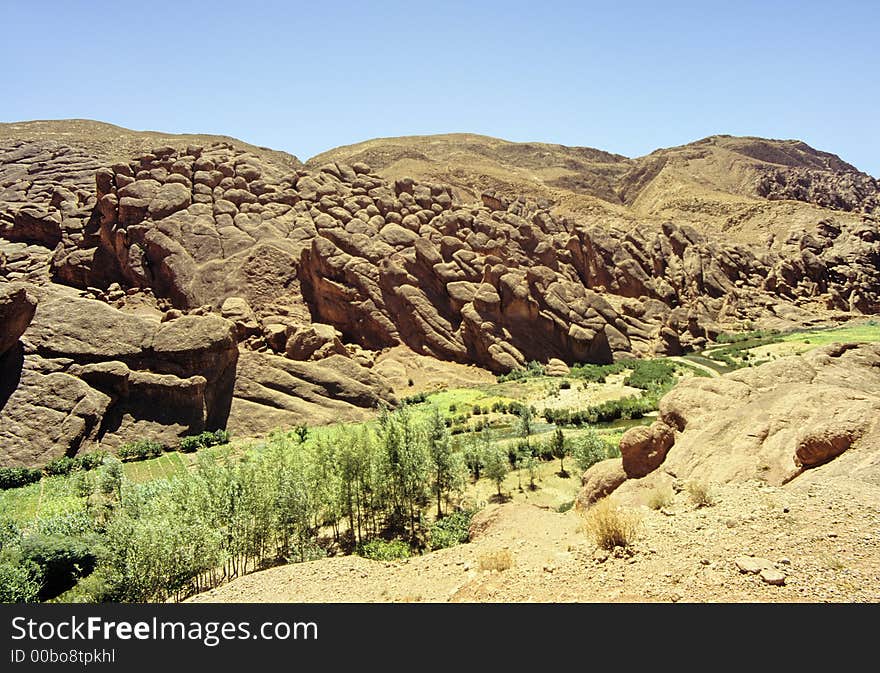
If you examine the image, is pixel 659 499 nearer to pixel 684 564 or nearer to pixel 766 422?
pixel 766 422

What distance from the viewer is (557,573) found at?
39.3 ft

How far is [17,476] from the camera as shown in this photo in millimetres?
34344

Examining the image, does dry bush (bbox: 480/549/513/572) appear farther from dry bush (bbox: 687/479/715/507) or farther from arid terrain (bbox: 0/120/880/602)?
dry bush (bbox: 687/479/715/507)

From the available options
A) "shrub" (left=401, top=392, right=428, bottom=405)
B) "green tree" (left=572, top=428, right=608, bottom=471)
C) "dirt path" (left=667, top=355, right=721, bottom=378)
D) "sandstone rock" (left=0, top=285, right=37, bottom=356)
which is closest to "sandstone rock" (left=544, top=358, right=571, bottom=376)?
"dirt path" (left=667, top=355, right=721, bottom=378)

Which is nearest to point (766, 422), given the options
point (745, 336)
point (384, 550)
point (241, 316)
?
point (384, 550)

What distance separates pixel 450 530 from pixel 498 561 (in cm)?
1265

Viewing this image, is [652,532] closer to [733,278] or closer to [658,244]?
[658,244]

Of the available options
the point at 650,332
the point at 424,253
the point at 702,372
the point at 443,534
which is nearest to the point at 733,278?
the point at 650,332

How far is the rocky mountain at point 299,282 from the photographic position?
43000 millimetres

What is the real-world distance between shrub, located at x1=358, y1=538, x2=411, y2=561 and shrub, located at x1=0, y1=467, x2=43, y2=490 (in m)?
25.2

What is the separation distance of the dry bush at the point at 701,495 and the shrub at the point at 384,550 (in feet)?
39.5

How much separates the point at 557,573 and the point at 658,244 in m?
94.0

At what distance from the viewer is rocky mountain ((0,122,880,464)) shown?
43.0 m

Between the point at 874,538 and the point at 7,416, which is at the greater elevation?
the point at 874,538
